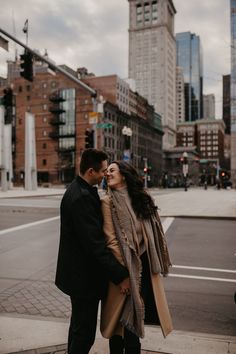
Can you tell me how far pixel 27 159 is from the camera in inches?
2275

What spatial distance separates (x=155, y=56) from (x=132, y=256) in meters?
168

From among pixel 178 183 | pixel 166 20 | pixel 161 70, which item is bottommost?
pixel 178 183

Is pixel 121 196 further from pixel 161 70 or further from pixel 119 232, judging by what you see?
pixel 161 70

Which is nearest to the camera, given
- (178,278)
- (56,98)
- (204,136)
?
(178,278)

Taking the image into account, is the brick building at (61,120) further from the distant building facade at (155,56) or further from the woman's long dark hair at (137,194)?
the woman's long dark hair at (137,194)

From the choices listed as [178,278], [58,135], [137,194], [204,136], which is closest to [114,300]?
[137,194]

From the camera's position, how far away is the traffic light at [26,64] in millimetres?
13070

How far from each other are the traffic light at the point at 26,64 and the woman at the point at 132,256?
35.9 ft

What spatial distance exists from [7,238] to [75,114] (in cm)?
7726

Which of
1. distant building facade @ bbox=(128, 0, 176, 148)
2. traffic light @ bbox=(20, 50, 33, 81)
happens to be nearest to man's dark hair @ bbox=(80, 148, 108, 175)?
traffic light @ bbox=(20, 50, 33, 81)

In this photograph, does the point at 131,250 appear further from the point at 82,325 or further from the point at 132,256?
the point at 82,325

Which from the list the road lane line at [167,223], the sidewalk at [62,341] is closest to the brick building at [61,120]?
the road lane line at [167,223]

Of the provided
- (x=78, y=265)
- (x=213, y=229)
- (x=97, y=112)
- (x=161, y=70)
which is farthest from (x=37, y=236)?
(x=161, y=70)

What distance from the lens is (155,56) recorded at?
162125 mm
